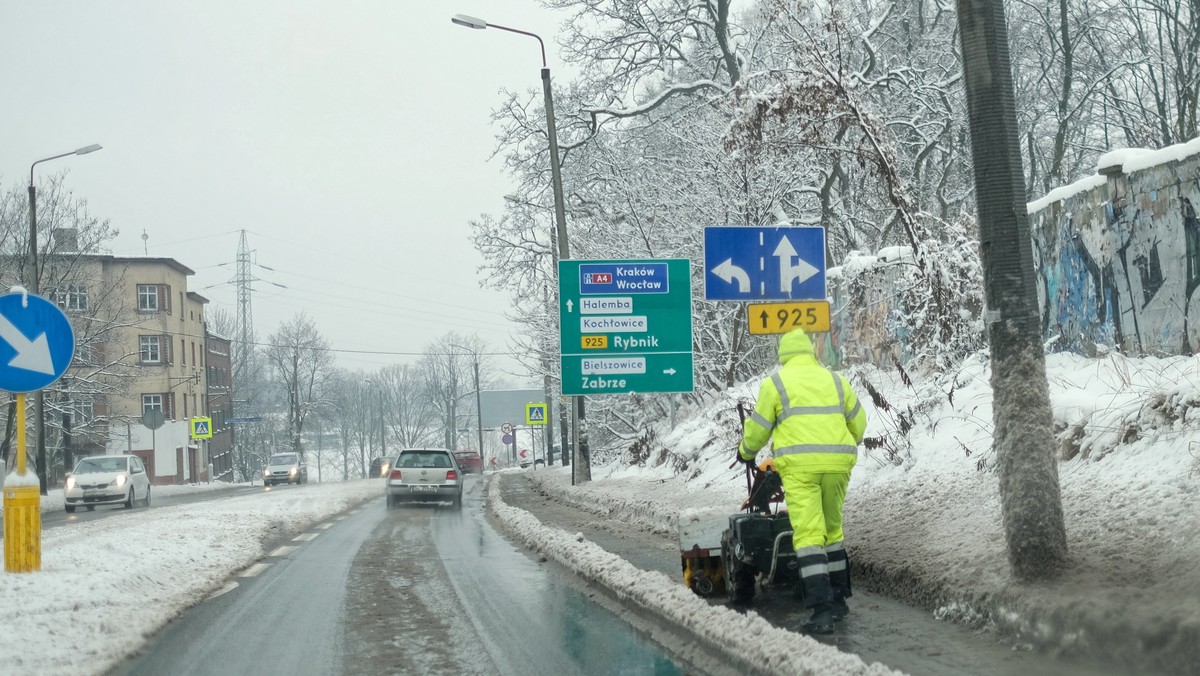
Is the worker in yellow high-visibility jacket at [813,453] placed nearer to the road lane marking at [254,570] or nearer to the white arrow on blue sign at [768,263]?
the white arrow on blue sign at [768,263]

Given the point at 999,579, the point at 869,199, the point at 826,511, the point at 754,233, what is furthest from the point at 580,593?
the point at 869,199

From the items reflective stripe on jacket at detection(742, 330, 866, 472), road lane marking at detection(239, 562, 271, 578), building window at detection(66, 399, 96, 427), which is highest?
building window at detection(66, 399, 96, 427)

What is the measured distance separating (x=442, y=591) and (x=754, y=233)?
5100 mm

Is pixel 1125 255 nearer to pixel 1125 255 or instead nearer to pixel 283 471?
pixel 1125 255

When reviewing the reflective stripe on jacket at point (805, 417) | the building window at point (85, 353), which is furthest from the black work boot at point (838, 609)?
the building window at point (85, 353)

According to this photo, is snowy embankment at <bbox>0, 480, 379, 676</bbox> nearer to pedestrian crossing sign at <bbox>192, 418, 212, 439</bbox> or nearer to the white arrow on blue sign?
the white arrow on blue sign

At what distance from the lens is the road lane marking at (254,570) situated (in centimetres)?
1099

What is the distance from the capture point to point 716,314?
2592cm

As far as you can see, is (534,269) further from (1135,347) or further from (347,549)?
(1135,347)

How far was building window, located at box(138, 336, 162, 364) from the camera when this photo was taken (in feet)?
237

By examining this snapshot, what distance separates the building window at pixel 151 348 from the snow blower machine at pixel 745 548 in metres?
70.3

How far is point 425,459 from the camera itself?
25.6 meters

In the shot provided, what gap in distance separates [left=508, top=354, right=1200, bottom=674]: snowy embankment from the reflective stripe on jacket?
3.96 ft

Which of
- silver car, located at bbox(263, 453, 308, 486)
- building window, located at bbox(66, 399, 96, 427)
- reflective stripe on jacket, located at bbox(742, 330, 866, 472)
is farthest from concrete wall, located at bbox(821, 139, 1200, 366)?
silver car, located at bbox(263, 453, 308, 486)
